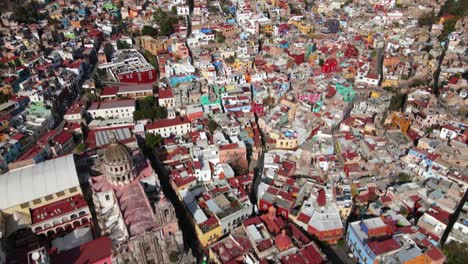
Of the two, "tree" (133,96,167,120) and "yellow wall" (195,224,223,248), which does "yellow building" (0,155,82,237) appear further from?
"tree" (133,96,167,120)

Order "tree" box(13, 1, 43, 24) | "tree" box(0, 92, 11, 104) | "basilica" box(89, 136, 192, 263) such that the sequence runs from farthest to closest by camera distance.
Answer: "tree" box(13, 1, 43, 24), "tree" box(0, 92, 11, 104), "basilica" box(89, 136, 192, 263)

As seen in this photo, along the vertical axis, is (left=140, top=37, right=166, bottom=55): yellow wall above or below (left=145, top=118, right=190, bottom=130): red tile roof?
above

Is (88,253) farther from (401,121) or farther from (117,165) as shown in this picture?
(401,121)

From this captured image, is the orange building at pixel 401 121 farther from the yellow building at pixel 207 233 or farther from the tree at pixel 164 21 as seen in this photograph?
the tree at pixel 164 21

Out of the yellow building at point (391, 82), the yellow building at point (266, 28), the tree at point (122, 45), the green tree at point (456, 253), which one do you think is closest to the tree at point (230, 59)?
the yellow building at point (266, 28)

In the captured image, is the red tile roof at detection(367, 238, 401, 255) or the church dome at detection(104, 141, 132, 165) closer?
the red tile roof at detection(367, 238, 401, 255)

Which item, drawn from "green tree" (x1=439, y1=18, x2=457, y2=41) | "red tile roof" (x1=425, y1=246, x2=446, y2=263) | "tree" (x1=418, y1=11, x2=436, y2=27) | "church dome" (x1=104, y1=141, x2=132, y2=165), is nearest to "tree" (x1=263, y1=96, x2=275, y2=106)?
"church dome" (x1=104, y1=141, x2=132, y2=165)
